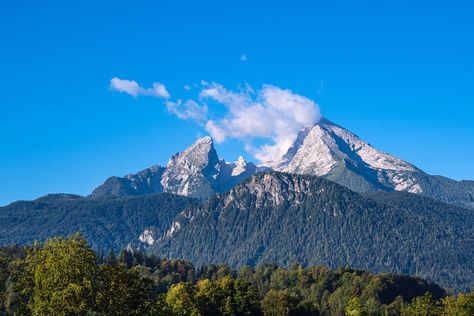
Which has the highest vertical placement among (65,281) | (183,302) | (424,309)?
(183,302)

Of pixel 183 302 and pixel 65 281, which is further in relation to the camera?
pixel 183 302

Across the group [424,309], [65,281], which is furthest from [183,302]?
[65,281]

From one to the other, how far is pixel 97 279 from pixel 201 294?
314ft

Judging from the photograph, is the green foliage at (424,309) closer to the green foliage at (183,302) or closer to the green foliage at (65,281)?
the green foliage at (183,302)

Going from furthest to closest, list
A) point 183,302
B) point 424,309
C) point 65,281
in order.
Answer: point 424,309 < point 183,302 < point 65,281

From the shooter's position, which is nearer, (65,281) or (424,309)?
(65,281)

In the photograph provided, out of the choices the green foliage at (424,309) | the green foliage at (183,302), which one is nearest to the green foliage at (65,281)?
the green foliage at (183,302)

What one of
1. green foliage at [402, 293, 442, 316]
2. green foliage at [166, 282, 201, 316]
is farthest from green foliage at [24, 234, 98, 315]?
green foliage at [402, 293, 442, 316]

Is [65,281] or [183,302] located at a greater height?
[183,302]

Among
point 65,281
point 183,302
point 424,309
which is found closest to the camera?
point 65,281

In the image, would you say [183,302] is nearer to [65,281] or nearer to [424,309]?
[424,309]

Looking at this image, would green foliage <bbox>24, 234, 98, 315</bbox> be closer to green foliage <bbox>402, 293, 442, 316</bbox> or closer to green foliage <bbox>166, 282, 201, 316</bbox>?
green foliage <bbox>166, 282, 201, 316</bbox>

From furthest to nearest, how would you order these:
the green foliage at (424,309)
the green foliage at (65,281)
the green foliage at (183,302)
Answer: the green foliage at (424,309) → the green foliage at (183,302) → the green foliage at (65,281)

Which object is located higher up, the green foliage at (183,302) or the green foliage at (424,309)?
the green foliage at (183,302)
